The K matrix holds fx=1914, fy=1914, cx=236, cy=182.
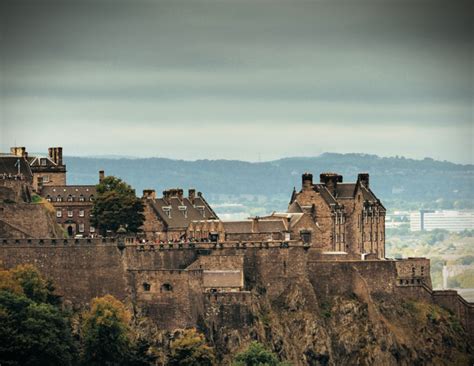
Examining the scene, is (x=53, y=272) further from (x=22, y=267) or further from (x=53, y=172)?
(x=53, y=172)

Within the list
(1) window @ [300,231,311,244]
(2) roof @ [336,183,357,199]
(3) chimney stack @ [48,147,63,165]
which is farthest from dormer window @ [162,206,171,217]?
(2) roof @ [336,183,357,199]

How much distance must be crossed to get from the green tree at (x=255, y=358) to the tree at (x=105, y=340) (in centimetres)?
642

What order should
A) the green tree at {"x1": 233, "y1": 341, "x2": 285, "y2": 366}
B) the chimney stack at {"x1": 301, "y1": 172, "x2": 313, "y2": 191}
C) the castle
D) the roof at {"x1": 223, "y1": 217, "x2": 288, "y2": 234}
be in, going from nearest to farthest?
1. the green tree at {"x1": 233, "y1": 341, "x2": 285, "y2": 366}
2. the castle
3. the roof at {"x1": 223, "y1": 217, "x2": 288, "y2": 234}
4. the chimney stack at {"x1": 301, "y1": 172, "x2": 313, "y2": 191}

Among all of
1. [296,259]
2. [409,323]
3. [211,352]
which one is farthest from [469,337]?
[211,352]

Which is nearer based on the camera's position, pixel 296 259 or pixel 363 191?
pixel 296 259

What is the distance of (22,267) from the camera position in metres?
107

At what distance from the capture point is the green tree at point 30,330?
99875mm

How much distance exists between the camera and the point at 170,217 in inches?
4702

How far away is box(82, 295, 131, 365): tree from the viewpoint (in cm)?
10412

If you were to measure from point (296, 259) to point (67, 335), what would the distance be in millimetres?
16899

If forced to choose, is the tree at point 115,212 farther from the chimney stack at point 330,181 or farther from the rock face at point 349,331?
the chimney stack at point 330,181

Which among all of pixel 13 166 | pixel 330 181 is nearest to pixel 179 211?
pixel 13 166

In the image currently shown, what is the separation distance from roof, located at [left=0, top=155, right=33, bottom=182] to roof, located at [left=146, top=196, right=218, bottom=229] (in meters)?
7.94

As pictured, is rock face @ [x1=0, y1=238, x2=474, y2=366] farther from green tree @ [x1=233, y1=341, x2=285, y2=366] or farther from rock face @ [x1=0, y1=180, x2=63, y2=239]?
rock face @ [x1=0, y1=180, x2=63, y2=239]
